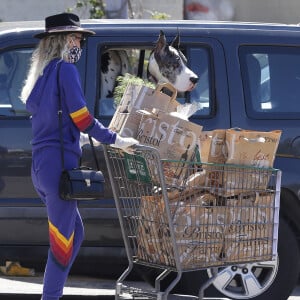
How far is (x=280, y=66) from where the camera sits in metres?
6.41

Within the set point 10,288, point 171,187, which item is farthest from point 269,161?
point 10,288

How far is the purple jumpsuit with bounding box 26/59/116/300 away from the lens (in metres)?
5.12

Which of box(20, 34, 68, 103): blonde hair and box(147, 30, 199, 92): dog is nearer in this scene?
box(20, 34, 68, 103): blonde hair

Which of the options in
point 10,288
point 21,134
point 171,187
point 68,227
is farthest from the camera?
point 10,288

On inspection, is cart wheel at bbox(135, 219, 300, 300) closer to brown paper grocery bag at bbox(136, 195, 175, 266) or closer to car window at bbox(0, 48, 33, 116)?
brown paper grocery bag at bbox(136, 195, 175, 266)

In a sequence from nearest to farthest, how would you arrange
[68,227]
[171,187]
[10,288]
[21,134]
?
[171,187] → [68,227] → [21,134] → [10,288]

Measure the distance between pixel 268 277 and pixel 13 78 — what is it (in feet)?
7.06

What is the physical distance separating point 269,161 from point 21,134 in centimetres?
177

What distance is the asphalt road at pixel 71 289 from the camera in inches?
278

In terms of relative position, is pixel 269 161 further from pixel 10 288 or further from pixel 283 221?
pixel 10 288

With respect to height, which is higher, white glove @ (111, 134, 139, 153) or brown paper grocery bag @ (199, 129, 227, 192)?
white glove @ (111, 134, 139, 153)

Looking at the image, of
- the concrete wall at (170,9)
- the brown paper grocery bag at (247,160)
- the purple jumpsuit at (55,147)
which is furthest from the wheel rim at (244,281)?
the concrete wall at (170,9)

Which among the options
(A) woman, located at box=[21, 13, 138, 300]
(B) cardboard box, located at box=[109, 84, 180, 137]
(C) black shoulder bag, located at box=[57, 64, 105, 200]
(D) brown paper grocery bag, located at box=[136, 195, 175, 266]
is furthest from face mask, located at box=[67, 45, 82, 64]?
(D) brown paper grocery bag, located at box=[136, 195, 175, 266]

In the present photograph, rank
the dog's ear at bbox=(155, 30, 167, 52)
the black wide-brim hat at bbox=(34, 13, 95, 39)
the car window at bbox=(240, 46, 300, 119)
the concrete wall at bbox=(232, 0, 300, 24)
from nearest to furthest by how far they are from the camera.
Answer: the black wide-brim hat at bbox=(34, 13, 95, 39)
the dog's ear at bbox=(155, 30, 167, 52)
the car window at bbox=(240, 46, 300, 119)
the concrete wall at bbox=(232, 0, 300, 24)
